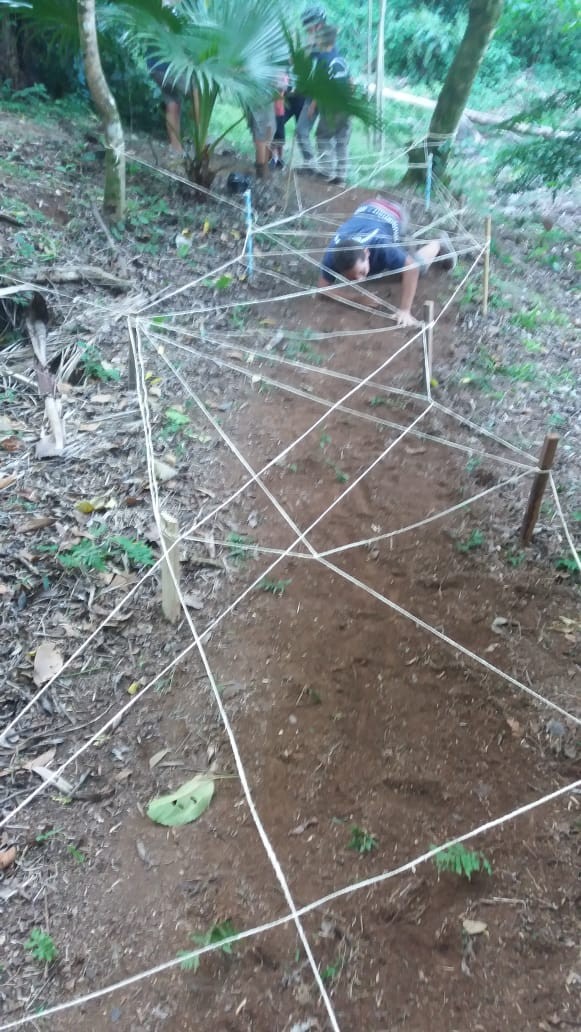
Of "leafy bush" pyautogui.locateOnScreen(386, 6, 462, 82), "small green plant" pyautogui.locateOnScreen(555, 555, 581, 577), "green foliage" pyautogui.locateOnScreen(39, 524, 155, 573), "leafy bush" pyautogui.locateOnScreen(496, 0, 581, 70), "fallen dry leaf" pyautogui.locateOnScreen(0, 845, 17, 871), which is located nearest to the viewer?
"fallen dry leaf" pyautogui.locateOnScreen(0, 845, 17, 871)

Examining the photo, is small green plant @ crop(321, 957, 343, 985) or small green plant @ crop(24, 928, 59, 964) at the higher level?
small green plant @ crop(321, 957, 343, 985)

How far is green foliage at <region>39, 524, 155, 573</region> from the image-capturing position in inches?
87.7

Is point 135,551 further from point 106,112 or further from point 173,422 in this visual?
point 106,112

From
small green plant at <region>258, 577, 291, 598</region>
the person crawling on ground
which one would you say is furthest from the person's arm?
small green plant at <region>258, 577, 291, 598</region>

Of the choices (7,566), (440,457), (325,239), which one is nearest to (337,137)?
(325,239)

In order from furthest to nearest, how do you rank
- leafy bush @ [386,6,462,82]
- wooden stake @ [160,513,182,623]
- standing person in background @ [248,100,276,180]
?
leafy bush @ [386,6,462,82]
standing person in background @ [248,100,276,180]
wooden stake @ [160,513,182,623]

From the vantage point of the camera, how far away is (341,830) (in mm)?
1698

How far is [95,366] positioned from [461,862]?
8.07 ft

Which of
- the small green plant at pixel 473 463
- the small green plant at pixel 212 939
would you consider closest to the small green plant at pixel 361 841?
the small green plant at pixel 212 939

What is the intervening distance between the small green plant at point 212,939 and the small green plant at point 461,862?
515 millimetres

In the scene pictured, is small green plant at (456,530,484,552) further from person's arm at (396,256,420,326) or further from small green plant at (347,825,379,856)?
person's arm at (396,256,420,326)

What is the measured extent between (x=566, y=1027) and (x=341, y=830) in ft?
1.96

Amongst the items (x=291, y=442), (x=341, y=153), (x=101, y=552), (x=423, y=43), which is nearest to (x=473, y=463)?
(x=291, y=442)

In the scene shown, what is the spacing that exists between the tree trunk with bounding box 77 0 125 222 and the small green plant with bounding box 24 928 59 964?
3633mm
